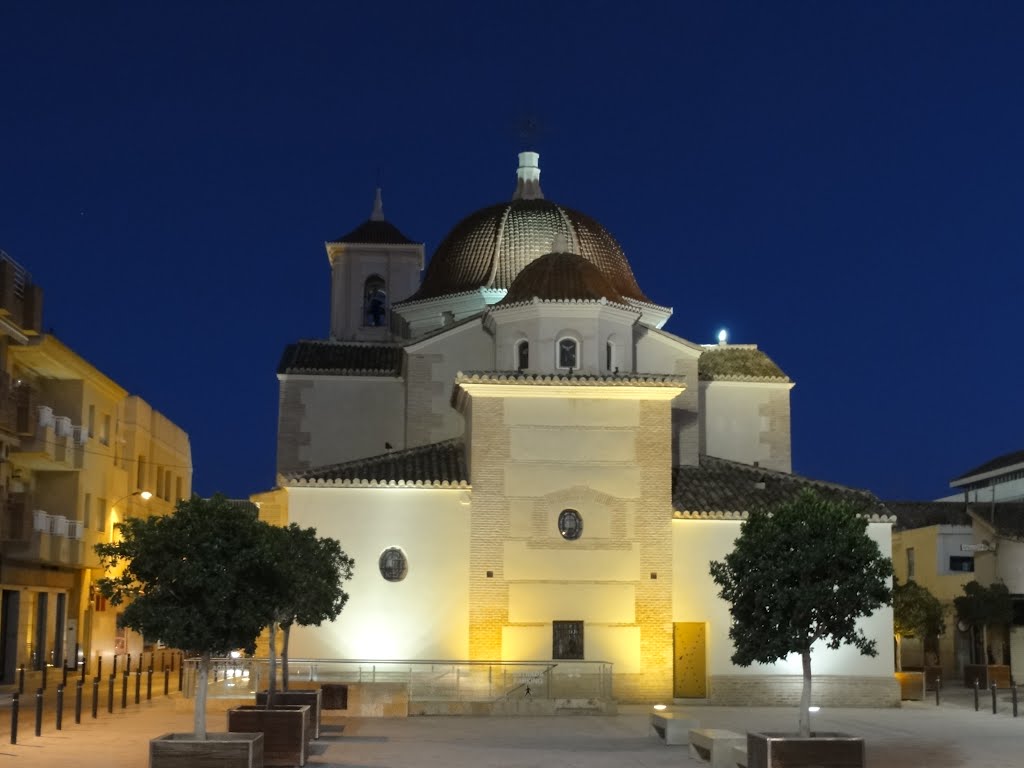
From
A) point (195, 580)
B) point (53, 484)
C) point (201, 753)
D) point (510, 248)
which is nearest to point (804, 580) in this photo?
point (195, 580)

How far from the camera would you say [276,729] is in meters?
18.3

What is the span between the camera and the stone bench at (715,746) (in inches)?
744

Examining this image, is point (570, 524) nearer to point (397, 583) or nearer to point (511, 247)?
point (397, 583)

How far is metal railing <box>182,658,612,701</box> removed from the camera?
29078 mm

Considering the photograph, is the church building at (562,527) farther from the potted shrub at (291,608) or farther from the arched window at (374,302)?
the arched window at (374,302)

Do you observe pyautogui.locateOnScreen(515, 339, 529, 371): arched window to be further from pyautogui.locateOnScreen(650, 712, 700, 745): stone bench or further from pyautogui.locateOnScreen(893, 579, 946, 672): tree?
pyautogui.locateOnScreen(650, 712, 700, 745): stone bench

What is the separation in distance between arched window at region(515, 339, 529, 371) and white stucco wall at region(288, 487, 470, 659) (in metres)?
4.09

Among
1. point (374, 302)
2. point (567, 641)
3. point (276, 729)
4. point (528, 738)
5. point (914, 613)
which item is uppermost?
point (374, 302)

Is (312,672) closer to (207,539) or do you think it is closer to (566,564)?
(566,564)

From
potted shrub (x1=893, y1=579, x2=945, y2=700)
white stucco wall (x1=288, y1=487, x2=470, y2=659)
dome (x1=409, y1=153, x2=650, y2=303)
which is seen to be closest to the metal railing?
white stucco wall (x1=288, y1=487, x2=470, y2=659)

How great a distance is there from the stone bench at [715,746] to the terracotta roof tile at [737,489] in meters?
11.2

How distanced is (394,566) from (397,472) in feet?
7.21

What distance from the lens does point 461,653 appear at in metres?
30.8

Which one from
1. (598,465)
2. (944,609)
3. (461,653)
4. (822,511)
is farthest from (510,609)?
(944,609)
